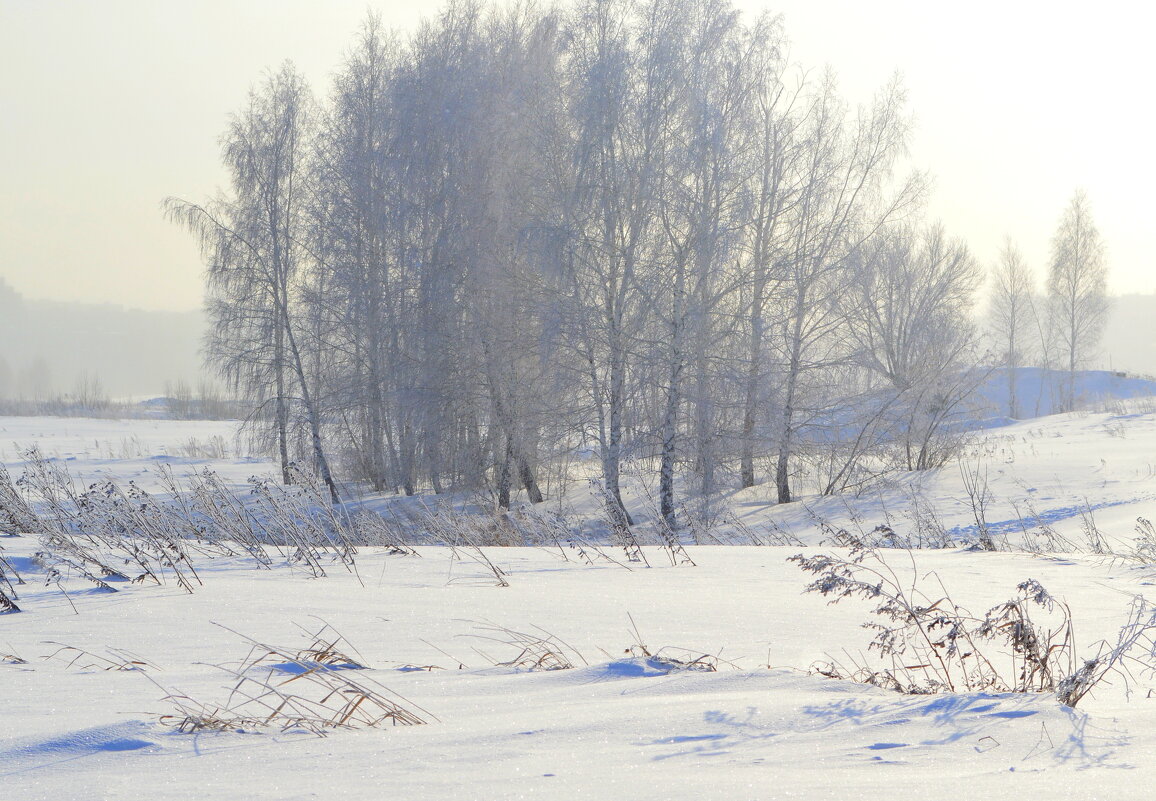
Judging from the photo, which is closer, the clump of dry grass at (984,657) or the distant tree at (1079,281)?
the clump of dry grass at (984,657)

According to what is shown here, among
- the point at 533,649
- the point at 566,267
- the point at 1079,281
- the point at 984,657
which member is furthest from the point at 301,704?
the point at 1079,281

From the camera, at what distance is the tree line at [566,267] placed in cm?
1375

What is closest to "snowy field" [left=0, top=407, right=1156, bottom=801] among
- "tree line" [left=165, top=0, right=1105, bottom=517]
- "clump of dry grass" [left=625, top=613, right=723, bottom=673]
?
"clump of dry grass" [left=625, top=613, right=723, bottom=673]

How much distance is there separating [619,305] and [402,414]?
467 centimetres

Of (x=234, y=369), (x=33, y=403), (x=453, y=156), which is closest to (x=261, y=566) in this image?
(x=453, y=156)

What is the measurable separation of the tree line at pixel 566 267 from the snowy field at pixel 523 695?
914 centimetres

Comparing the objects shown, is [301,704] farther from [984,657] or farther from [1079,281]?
[1079,281]

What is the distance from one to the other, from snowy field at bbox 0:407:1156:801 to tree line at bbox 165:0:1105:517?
9.14 m

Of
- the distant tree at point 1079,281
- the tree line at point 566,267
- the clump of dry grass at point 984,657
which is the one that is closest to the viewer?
the clump of dry grass at point 984,657

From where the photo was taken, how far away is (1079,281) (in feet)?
135

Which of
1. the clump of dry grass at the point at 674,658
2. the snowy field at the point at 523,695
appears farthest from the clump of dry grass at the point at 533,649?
the clump of dry grass at the point at 674,658

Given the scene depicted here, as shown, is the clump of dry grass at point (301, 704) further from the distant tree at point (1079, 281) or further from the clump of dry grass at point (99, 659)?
the distant tree at point (1079, 281)

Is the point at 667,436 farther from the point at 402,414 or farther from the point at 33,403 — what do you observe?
the point at 33,403

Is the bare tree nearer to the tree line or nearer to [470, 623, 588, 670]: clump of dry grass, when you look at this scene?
the tree line
